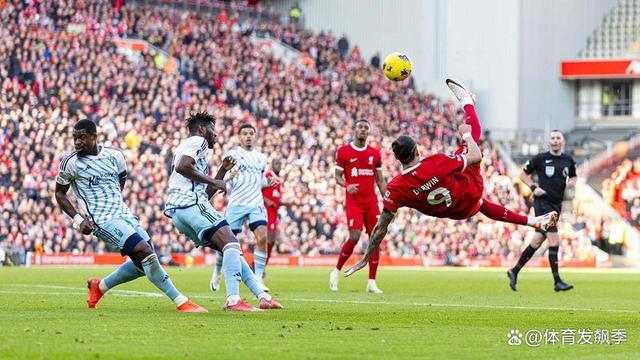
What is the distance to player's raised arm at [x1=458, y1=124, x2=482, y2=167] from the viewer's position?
16047 mm

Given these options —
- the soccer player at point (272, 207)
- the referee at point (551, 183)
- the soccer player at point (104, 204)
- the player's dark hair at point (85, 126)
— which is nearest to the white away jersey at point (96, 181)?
the soccer player at point (104, 204)

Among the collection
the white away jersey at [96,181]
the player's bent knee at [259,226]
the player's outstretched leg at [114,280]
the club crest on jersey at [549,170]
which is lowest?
the player's outstretched leg at [114,280]

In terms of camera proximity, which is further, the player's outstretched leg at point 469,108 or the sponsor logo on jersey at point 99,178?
the player's outstretched leg at point 469,108

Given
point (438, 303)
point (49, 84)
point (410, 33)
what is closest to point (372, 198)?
point (438, 303)

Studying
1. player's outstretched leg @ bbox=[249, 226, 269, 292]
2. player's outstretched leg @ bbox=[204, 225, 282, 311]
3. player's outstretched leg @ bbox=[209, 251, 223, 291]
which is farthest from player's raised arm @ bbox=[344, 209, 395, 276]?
player's outstretched leg @ bbox=[209, 251, 223, 291]

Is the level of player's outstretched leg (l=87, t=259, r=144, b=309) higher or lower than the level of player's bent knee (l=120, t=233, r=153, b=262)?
lower

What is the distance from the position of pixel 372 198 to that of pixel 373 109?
32.4m

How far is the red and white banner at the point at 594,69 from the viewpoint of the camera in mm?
64312

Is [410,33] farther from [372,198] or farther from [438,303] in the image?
[438,303]

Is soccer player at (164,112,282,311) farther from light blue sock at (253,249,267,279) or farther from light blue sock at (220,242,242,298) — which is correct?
light blue sock at (253,249,267,279)

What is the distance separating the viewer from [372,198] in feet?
77.3

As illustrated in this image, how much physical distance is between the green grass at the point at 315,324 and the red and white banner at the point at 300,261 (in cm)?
1782

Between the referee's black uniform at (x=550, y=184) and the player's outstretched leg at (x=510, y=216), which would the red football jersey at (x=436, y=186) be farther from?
the referee's black uniform at (x=550, y=184)

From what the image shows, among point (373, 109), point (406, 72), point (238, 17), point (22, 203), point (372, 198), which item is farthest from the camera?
point (238, 17)
